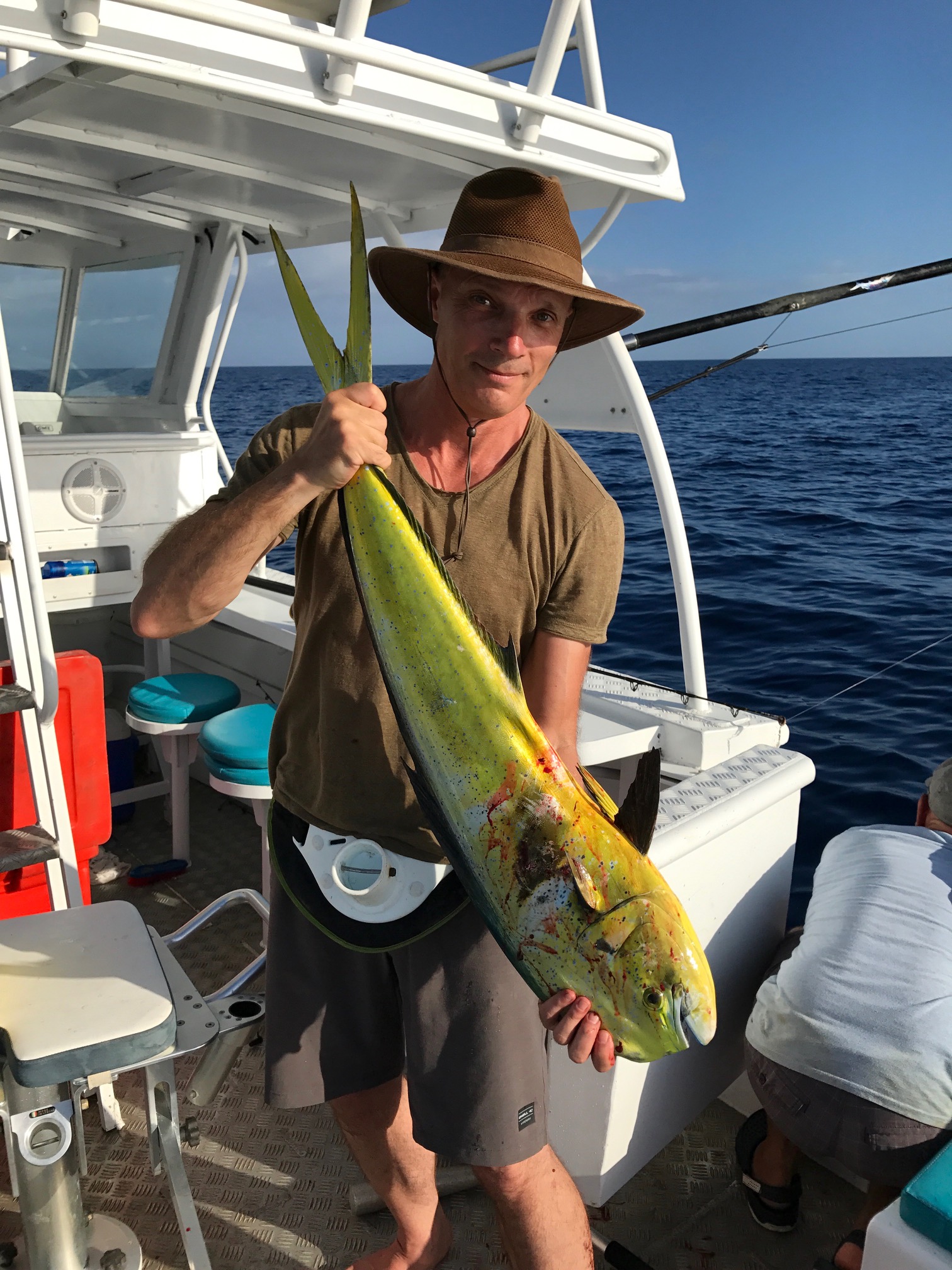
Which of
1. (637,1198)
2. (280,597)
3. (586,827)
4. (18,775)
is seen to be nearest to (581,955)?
A: (586,827)

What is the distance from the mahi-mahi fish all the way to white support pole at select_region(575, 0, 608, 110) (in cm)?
189

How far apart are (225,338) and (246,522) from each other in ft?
14.4

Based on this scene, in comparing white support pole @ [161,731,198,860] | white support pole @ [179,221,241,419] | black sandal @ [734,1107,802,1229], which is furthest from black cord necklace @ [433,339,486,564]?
white support pole @ [179,221,241,419]

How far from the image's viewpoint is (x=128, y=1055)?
1.83m

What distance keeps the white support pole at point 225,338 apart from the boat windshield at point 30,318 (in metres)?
1.19

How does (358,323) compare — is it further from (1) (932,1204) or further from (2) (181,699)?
(2) (181,699)

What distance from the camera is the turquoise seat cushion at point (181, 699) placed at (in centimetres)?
409

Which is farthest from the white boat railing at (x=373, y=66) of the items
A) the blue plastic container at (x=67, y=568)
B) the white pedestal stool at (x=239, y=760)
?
the blue plastic container at (x=67, y=568)

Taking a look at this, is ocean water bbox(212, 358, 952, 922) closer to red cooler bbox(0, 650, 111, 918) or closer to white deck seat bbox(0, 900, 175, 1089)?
red cooler bbox(0, 650, 111, 918)

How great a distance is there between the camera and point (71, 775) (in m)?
2.96

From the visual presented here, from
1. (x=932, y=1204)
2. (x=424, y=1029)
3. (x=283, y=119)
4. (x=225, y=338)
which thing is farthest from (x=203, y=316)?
(x=932, y=1204)

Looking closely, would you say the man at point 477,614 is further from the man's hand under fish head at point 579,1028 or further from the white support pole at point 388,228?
the white support pole at point 388,228

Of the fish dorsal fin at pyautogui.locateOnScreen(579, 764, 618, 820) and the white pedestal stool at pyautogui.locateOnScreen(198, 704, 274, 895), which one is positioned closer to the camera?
the fish dorsal fin at pyautogui.locateOnScreen(579, 764, 618, 820)

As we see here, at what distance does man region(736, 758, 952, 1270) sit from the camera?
2053 millimetres
